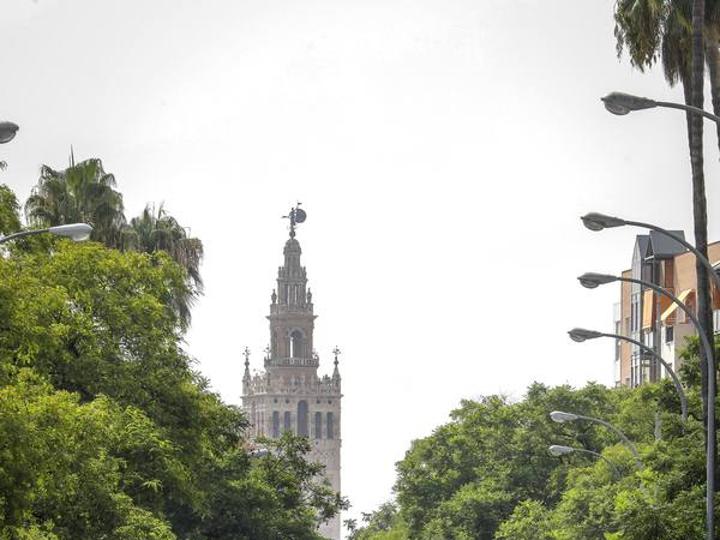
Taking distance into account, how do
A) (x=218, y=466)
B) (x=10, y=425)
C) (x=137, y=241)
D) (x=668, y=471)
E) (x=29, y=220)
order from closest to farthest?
(x=10, y=425) < (x=668, y=471) < (x=29, y=220) < (x=137, y=241) < (x=218, y=466)

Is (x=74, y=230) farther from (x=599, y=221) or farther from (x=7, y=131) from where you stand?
(x=599, y=221)

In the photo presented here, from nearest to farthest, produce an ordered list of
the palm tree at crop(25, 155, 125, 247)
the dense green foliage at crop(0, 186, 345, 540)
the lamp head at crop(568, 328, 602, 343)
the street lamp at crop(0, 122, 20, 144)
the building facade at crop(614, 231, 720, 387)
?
the street lamp at crop(0, 122, 20, 144) → the dense green foliage at crop(0, 186, 345, 540) → the lamp head at crop(568, 328, 602, 343) → the palm tree at crop(25, 155, 125, 247) → the building facade at crop(614, 231, 720, 387)

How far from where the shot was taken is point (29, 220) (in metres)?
55.8

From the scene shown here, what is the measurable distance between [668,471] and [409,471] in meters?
59.2

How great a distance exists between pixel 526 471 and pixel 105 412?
47.8 m

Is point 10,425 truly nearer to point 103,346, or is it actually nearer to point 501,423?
point 103,346

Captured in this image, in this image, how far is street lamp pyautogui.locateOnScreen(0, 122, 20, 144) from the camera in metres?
28.2

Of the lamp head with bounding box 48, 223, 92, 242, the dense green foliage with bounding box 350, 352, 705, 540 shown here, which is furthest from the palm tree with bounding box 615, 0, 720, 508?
the lamp head with bounding box 48, 223, 92, 242

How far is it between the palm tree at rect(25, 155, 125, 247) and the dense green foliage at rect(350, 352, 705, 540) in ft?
48.5

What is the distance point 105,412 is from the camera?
39812mm

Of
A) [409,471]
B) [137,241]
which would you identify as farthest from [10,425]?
[409,471]

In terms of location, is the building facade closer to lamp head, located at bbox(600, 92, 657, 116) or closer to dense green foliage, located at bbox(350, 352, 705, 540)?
dense green foliage, located at bbox(350, 352, 705, 540)

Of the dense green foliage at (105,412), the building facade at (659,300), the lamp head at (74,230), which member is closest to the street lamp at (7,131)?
the lamp head at (74,230)

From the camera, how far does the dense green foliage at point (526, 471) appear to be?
216 feet
